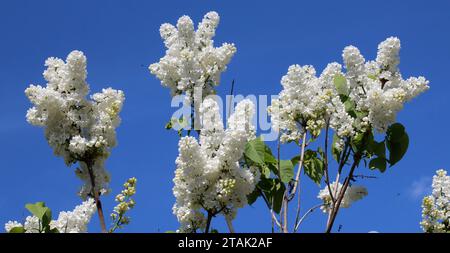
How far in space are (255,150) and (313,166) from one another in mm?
1034

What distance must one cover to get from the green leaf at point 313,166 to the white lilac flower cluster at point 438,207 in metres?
0.98

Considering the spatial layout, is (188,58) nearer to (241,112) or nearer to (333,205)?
(241,112)

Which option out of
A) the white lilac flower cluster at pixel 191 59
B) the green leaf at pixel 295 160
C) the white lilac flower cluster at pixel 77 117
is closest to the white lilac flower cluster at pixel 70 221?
the white lilac flower cluster at pixel 77 117

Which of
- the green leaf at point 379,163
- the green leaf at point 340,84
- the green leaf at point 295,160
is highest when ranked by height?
the green leaf at point 340,84

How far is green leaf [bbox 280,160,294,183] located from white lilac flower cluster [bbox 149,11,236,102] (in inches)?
34.3

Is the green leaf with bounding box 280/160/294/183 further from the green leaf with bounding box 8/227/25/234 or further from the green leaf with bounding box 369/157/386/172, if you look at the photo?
the green leaf with bounding box 8/227/25/234

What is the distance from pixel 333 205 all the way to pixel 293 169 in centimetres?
44

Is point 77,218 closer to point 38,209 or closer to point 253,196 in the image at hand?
point 38,209

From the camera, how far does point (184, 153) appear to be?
5.28 m

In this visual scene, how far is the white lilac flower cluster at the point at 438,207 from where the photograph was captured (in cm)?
671

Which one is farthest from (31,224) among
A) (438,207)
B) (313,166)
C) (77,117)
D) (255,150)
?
(438,207)

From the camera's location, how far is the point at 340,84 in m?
6.43

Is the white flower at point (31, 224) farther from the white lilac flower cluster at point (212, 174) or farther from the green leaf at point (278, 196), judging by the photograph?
the green leaf at point (278, 196)
